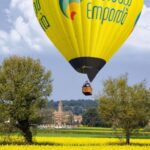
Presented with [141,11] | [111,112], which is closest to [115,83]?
[111,112]

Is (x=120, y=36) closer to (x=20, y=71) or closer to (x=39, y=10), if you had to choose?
(x=39, y=10)

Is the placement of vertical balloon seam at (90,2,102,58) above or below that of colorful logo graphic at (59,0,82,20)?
below

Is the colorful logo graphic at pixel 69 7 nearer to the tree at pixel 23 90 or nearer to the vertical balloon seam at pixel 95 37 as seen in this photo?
the vertical balloon seam at pixel 95 37

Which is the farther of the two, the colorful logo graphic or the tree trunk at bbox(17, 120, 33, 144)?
the tree trunk at bbox(17, 120, 33, 144)

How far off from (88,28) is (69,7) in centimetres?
176

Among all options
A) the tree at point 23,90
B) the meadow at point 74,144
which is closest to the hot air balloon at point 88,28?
the meadow at point 74,144

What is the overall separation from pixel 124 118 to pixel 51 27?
111ft

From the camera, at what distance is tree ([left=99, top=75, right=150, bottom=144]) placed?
6425 cm

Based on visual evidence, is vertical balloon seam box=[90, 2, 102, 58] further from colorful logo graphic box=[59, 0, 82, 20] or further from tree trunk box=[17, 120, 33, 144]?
tree trunk box=[17, 120, 33, 144]

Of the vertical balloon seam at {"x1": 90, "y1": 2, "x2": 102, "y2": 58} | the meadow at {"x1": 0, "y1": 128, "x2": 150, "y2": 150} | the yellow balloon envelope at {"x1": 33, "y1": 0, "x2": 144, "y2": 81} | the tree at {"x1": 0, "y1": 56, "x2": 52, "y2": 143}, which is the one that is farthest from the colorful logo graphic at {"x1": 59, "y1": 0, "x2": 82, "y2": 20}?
the tree at {"x1": 0, "y1": 56, "x2": 52, "y2": 143}

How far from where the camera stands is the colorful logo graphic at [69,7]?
31.0 m

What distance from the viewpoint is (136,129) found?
214ft

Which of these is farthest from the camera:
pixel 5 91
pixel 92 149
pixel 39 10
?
pixel 5 91

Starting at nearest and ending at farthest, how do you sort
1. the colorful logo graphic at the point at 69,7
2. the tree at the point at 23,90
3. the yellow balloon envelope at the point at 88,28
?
the yellow balloon envelope at the point at 88,28 → the colorful logo graphic at the point at 69,7 → the tree at the point at 23,90
